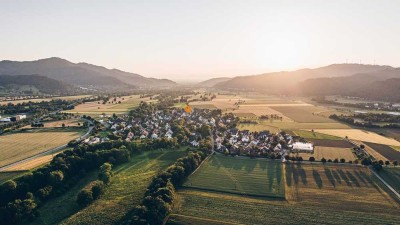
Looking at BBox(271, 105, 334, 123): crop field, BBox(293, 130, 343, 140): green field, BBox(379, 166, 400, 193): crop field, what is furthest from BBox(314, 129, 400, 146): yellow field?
A: BBox(379, 166, 400, 193): crop field

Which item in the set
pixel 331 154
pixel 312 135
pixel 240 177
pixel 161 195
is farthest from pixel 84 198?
pixel 312 135

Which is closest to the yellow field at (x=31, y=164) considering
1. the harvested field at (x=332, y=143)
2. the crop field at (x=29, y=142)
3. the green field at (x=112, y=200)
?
the crop field at (x=29, y=142)

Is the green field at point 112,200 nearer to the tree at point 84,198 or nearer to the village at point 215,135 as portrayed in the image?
the tree at point 84,198

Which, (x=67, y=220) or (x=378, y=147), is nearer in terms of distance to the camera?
(x=67, y=220)

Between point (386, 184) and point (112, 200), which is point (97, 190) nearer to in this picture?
point (112, 200)

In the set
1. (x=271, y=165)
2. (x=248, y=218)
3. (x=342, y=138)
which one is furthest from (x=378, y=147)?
(x=248, y=218)

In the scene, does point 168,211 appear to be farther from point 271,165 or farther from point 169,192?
point 271,165

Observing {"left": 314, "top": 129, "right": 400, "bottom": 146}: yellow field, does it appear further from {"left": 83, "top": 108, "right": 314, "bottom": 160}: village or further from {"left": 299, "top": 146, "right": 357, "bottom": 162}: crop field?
{"left": 83, "top": 108, "right": 314, "bottom": 160}: village
